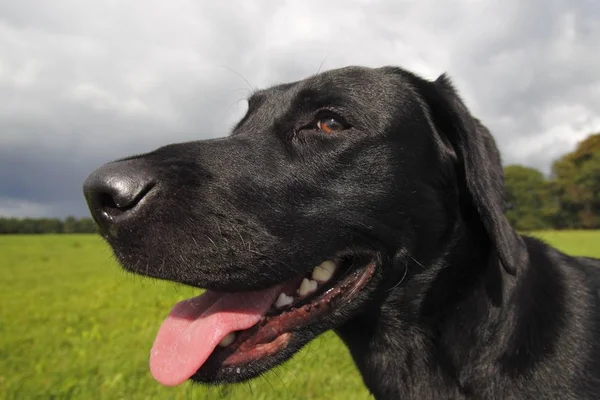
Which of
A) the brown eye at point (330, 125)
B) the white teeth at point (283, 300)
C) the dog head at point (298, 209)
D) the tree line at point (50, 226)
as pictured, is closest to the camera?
the dog head at point (298, 209)

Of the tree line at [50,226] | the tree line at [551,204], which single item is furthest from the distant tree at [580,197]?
the tree line at [50,226]

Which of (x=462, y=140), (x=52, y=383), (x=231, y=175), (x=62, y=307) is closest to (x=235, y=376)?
(x=231, y=175)

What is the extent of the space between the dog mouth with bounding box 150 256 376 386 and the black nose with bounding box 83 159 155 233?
647 mm

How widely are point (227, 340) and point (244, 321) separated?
0.38 feet

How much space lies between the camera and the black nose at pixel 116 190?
2068 mm

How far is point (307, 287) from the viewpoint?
266cm

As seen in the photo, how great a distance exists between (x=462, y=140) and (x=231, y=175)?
1265 millimetres

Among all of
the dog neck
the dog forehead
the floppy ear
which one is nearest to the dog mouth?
the dog neck

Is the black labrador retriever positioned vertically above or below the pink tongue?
above

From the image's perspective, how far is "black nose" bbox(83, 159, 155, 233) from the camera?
2.07 metres

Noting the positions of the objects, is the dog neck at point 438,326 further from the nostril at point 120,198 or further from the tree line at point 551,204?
the tree line at point 551,204

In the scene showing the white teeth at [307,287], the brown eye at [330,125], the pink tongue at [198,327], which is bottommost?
the pink tongue at [198,327]

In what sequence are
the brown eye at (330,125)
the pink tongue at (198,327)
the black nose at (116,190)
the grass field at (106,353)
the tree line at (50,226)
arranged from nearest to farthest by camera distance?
the black nose at (116,190) < the pink tongue at (198,327) < the brown eye at (330,125) < the grass field at (106,353) < the tree line at (50,226)

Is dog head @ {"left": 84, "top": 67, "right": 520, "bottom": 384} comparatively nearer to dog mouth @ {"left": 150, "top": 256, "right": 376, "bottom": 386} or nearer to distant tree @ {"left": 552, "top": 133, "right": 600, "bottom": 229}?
dog mouth @ {"left": 150, "top": 256, "right": 376, "bottom": 386}
